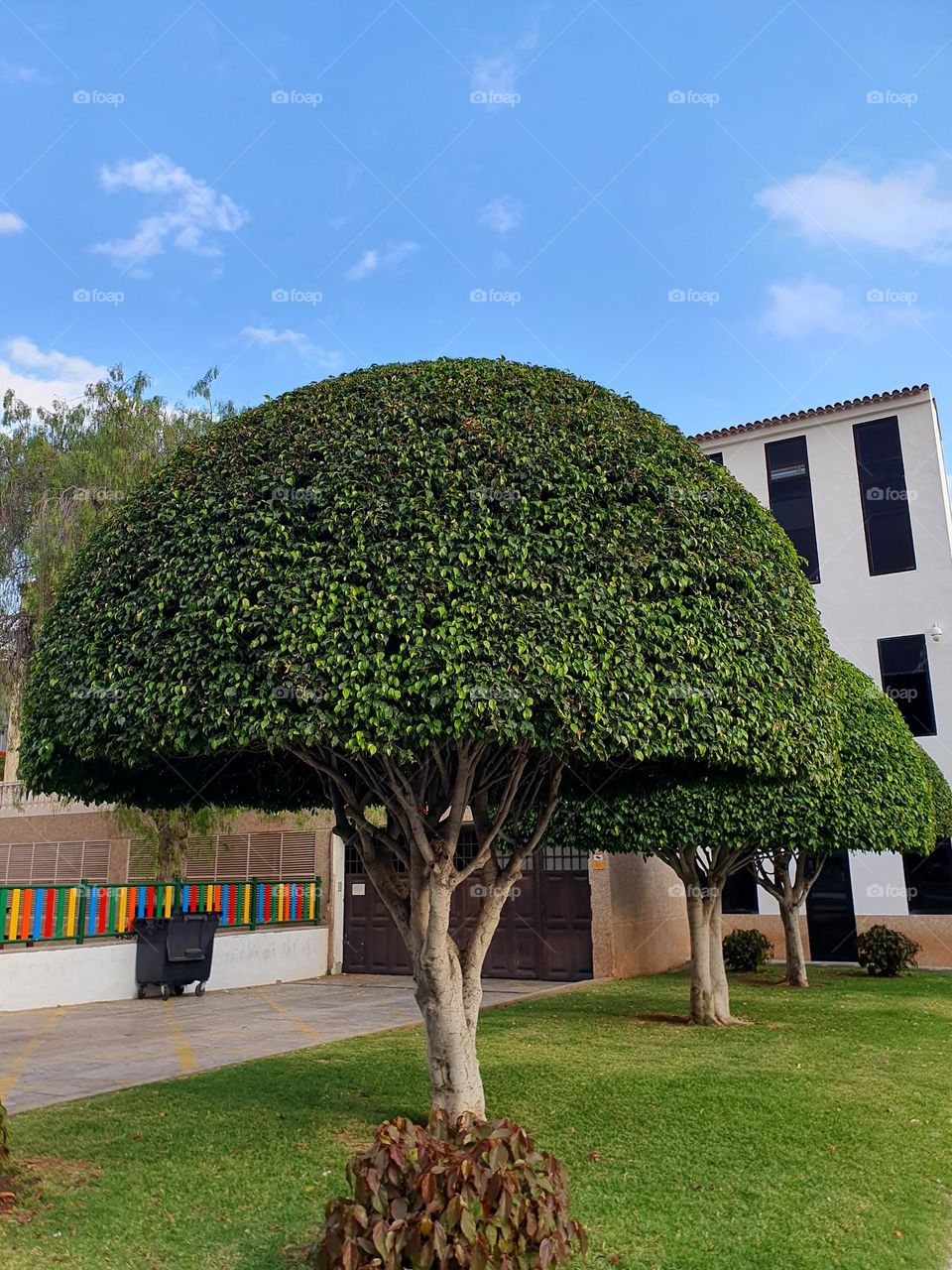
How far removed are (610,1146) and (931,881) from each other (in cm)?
1433

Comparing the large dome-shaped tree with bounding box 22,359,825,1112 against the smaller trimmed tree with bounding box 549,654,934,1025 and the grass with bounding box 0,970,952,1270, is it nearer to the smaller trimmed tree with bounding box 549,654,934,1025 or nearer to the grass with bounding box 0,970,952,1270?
the grass with bounding box 0,970,952,1270

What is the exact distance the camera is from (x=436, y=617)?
518 centimetres

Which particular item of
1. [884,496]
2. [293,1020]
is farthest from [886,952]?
[293,1020]

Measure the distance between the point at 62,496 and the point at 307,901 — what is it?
340 inches

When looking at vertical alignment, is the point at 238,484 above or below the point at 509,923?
above

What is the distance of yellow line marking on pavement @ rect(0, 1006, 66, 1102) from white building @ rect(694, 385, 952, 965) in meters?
13.1

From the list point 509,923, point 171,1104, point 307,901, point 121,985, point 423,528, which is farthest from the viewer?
point 307,901

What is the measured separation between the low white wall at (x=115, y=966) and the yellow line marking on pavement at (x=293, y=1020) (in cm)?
77

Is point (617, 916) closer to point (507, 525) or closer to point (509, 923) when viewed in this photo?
point (509, 923)

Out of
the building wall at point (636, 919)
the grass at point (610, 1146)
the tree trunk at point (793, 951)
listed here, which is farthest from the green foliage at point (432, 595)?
the building wall at point (636, 919)

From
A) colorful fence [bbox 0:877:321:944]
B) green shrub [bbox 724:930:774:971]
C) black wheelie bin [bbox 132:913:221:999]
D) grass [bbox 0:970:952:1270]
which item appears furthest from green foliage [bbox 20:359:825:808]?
green shrub [bbox 724:930:774:971]

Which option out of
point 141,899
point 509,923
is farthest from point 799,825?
point 141,899

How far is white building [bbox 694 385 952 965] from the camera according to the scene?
726 inches

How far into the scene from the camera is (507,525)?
5.61 metres
